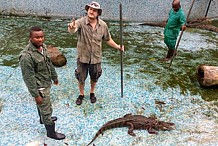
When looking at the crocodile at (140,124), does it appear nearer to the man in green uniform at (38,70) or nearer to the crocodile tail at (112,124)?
the crocodile tail at (112,124)

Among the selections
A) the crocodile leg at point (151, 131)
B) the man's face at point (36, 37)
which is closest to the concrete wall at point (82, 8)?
the crocodile leg at point (151, 131)

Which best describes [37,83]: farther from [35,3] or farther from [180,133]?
[35,3]

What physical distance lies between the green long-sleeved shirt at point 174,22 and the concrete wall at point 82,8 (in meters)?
3.09

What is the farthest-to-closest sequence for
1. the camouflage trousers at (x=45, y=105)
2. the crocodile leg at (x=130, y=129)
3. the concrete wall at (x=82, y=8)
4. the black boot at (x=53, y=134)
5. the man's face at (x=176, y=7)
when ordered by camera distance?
1. the concrete wall at (x=82, y=8)
2. the man's face at (x=176, y=7)
3. the crocodile leg at (x=130, y=129)
4. the black boot at (x=53, y=134)
5. the camouflage trousers at (x=45, y=105)

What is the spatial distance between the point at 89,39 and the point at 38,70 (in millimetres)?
1020

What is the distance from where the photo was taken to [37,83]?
3.09 metres

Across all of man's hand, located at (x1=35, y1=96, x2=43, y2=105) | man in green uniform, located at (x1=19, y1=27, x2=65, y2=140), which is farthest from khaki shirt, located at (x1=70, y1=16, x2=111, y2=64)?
man's hand, located at (x1=35, y1=96, x2=43, y2=105)

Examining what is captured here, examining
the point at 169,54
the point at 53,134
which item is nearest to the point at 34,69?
the point at 53,134

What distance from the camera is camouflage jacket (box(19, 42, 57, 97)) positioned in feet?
9.47

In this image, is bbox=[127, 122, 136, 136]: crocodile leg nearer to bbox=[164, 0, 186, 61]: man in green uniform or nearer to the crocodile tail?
the crocodile tail

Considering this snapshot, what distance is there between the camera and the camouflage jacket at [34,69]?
9.47 ft

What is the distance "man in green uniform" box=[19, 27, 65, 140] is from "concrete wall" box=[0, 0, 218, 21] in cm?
553

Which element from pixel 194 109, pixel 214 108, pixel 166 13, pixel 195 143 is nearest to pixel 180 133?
pixel 195 143

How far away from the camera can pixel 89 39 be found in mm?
3785
